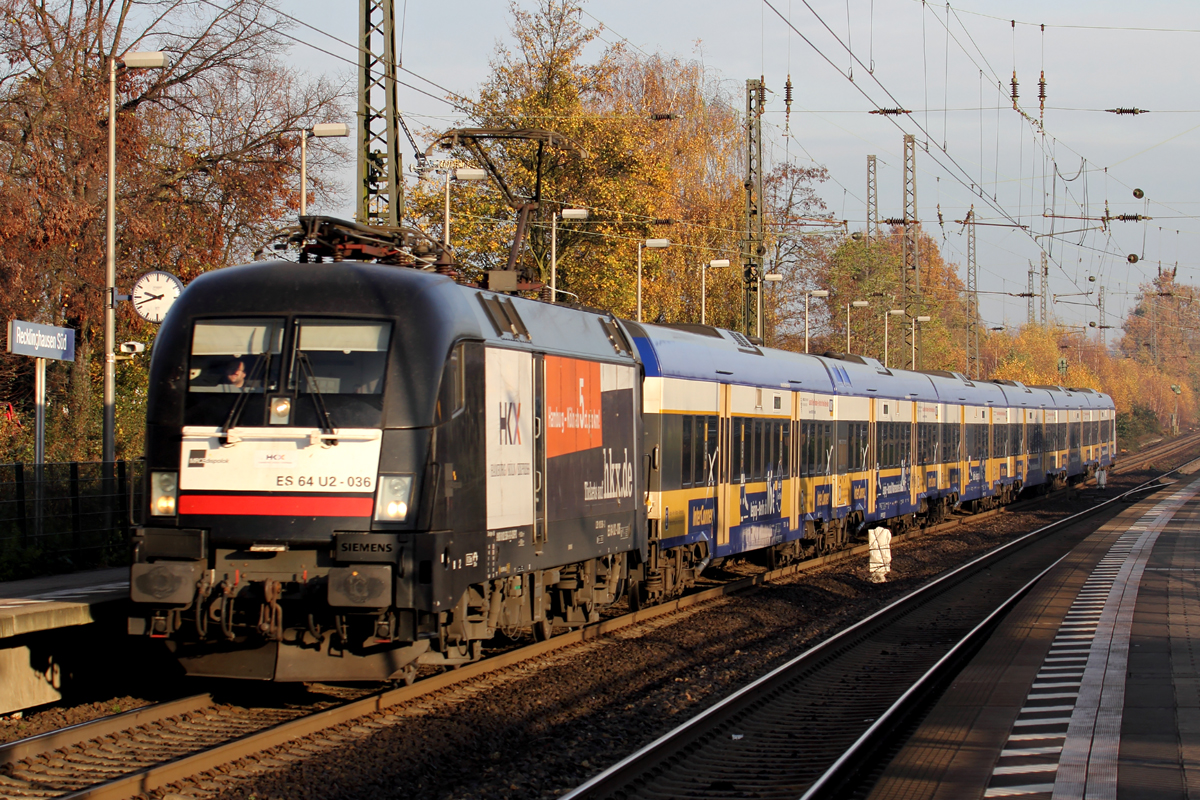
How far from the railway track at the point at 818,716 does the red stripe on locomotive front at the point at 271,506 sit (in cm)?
259

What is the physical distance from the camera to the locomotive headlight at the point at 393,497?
9.20 m

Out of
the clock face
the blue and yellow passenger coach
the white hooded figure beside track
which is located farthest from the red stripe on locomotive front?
the white hooded figure beside track

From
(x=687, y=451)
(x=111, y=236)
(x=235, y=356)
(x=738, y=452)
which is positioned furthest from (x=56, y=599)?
(x=738, y=452)

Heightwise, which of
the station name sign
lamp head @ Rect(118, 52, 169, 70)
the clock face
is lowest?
Answer: the station name sign

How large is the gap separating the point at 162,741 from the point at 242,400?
2460 mm

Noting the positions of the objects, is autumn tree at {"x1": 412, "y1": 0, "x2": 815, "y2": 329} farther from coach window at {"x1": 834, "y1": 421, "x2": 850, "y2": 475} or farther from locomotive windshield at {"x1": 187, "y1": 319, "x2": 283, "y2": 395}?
locomotive windshield at {"x1": 187, "y1": 319, "x2": 283, "y2": 395}

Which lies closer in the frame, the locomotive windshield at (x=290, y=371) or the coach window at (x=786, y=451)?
the locomotive windshield at (x=290, y=371)

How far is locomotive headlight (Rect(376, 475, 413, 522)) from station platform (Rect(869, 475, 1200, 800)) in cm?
375

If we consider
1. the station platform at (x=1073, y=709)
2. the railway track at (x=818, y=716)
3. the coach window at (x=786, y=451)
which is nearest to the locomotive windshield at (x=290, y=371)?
the railway track at (x=818, y=716)

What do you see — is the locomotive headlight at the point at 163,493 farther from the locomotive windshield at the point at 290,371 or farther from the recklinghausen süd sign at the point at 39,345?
the recklinghausen süd sign at the point at 39,345

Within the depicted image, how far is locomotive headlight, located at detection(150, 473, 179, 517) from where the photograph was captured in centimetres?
943

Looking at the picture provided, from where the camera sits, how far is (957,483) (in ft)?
112

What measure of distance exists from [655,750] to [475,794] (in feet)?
4.92

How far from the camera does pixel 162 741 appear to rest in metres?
9.02
